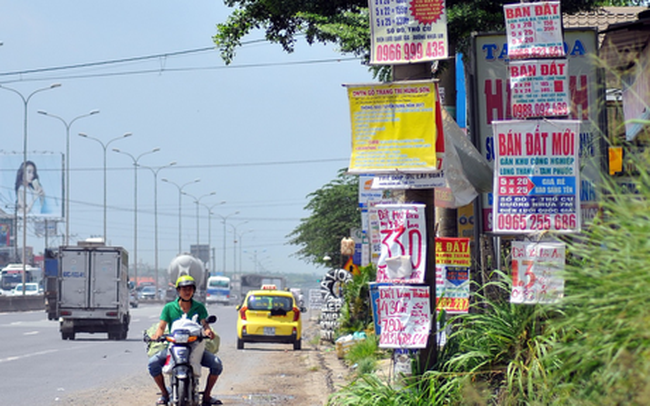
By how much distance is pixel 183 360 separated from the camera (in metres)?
9.40

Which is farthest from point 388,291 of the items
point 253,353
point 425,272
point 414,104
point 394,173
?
point 253,353

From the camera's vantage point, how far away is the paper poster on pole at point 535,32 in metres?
8.13

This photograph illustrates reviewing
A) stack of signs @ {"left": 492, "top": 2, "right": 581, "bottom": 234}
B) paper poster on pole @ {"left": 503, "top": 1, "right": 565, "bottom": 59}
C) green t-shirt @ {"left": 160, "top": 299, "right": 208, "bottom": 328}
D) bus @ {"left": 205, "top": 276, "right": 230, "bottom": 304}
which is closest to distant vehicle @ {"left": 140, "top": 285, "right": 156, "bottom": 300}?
bus @ {"left": 205, "top": 276, "right": 230, "bottom": 304}

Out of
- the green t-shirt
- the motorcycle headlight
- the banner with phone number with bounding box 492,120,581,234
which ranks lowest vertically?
the motorcycle headlight

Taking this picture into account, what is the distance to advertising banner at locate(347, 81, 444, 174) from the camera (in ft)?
26.2

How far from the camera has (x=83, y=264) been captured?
1292 inches

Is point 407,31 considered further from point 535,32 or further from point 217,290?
point 217,290

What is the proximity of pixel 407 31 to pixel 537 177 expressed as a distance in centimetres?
171

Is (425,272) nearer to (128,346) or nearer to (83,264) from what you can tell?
(128,346)

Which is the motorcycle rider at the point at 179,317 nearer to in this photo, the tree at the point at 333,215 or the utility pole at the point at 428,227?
the utility pole at the point at 428,227

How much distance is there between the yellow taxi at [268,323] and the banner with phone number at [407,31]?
58.7ft

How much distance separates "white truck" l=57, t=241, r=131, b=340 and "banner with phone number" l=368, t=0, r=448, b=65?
2371 cm

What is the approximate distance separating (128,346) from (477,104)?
1736cm

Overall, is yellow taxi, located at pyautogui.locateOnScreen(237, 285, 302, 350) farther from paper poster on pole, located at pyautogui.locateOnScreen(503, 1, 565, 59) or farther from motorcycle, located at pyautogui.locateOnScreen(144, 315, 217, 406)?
paper poster on pole, located at pyautogui.locateOnScreen(503, 1, 565, 59)
